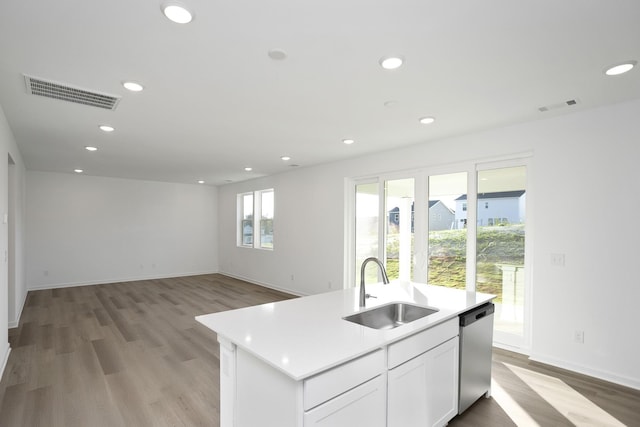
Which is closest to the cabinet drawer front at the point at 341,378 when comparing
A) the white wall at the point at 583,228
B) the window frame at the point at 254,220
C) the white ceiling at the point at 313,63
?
the white ceiling at the point at 313,63

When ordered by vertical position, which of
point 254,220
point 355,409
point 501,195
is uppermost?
point 501,195

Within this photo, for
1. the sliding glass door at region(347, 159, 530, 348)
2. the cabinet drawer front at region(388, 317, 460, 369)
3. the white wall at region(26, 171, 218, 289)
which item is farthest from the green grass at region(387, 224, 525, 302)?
the white wall at region(26, 171, 218, 289)

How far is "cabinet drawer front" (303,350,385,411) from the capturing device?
135 cm

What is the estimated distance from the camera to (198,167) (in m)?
6.25

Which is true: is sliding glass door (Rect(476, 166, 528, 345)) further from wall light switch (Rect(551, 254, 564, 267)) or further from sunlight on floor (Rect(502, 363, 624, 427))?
sunlight on floor (Rect(502, 363, 624, 427))

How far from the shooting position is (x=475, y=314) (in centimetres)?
243

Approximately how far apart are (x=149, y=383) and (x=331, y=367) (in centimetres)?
229

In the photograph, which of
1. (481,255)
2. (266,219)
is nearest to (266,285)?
(266,219)

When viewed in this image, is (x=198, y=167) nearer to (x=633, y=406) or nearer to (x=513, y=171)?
(x=513, y=171)

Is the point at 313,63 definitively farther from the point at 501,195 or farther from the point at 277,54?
the point at 501,195

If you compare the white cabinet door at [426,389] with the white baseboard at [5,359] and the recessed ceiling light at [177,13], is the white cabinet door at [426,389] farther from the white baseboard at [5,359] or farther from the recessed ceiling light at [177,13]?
the white baseboard at [5,359]

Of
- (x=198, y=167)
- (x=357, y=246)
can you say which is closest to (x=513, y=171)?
(x=357, y=246)

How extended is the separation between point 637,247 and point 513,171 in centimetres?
129

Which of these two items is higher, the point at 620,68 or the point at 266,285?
the point at 620,68
